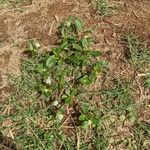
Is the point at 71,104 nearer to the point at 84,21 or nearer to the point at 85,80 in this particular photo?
the point at 85,80

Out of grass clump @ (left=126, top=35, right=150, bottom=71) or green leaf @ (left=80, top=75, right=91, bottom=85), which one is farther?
grass clump @ (left=126, top=35, right=150, bottom=71)

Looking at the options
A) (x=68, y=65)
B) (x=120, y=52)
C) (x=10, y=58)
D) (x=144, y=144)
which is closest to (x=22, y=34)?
(x=10, y=58)

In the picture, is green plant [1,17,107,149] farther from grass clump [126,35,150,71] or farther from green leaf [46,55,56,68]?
grass clump [126,35,150,71]

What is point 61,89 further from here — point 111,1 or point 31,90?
point 111,1

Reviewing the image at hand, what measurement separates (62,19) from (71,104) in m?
0.82

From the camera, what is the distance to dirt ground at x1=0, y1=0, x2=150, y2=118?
126 inches

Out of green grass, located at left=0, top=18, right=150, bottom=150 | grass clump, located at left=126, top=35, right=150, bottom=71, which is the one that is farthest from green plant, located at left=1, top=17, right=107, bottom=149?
grass clump, located at left=126, top=35, right=150, bottom=71

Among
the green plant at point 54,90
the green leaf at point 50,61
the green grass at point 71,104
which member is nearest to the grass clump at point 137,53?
the green grass at point 71,104

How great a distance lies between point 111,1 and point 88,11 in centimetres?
23

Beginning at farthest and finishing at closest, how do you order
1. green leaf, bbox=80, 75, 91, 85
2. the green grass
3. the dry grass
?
the dry grass → green leaf, bbox=80, 75, 91, 85 → the green grass

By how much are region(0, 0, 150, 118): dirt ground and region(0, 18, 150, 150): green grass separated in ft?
A: 0.31

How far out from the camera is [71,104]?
2930 millimetres

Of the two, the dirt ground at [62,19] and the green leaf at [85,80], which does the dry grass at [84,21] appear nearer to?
the dirt ground at [62,19]

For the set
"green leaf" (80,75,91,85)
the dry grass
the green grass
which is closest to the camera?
the green grass
